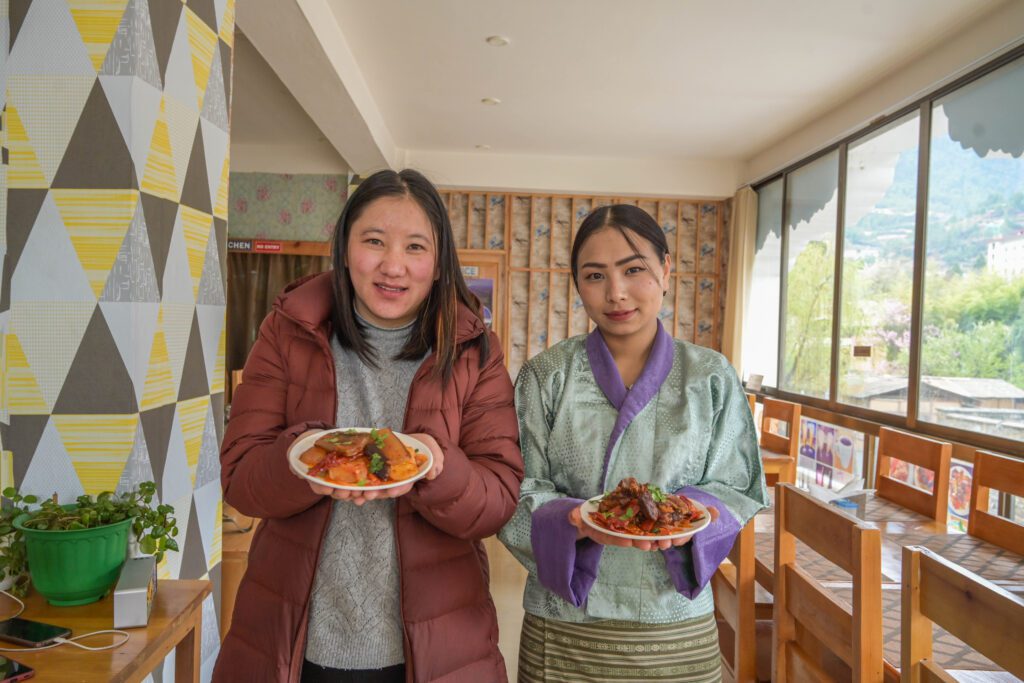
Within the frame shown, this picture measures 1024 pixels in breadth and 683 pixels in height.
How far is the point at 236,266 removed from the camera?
7195 millimetres

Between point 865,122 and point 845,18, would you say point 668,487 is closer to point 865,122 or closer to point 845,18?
point 845,18

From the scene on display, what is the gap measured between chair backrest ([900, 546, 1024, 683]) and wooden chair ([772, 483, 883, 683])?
14 centimetres

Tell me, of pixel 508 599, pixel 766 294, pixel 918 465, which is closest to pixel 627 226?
pixel 918 465

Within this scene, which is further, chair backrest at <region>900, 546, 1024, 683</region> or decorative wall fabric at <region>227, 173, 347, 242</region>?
decorative wall fabric at <region>227, 173, 347, 242</region>

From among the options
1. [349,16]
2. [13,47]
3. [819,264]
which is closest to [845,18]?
[819,264]

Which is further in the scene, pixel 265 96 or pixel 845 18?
pixel 265 96

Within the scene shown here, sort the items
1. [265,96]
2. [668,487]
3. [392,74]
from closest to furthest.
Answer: [668,487], [392,74], [265,96]

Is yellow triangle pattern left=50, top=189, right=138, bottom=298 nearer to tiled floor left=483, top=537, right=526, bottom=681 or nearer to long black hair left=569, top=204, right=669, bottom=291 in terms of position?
long black hair left=569, top=204, right=669, bottom=291

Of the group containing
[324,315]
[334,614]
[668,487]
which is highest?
[324,315]

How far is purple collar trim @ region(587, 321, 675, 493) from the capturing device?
1323mm

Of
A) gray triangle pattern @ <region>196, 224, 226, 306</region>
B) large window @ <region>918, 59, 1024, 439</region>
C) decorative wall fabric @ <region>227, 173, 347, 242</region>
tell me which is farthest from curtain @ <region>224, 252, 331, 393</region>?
large window @ <region>918, 59, 1024, 439</region>

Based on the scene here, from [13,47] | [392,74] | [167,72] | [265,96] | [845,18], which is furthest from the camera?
[265,96]

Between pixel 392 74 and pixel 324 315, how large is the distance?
4222 mm

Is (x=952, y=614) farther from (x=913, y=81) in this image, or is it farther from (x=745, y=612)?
(x=913, y=81)
